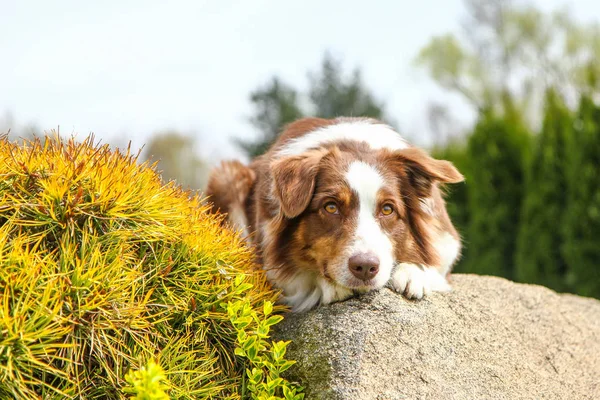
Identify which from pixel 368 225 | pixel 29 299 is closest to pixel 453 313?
pixel 368 225

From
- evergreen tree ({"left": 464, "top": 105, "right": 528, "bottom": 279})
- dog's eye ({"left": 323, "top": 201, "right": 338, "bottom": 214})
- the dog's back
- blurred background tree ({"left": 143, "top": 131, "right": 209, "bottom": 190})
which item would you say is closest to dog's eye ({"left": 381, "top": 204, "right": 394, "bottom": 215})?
dog's eye ({"left": 323, "top": 201, "right": 338, "bottom": 214})

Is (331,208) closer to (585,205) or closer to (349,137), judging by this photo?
(349,137)

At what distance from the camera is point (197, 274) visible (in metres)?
3.40

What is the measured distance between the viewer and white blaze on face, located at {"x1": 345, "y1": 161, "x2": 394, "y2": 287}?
363 cm

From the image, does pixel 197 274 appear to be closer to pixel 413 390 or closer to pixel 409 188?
pixel 413 390

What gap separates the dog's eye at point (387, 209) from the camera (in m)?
3.88

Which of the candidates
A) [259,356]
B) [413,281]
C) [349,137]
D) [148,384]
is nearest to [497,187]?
[349,137]

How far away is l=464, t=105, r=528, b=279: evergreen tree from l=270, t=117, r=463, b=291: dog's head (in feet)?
22.7

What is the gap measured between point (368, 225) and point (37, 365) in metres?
1.92

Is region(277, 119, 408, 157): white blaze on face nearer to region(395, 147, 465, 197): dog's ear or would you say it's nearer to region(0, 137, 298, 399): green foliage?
region(395, 147, 465, 197): dog's ear

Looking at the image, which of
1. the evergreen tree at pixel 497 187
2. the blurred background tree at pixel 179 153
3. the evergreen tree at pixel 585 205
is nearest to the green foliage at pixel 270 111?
the evergreen tree at pixel 497 187

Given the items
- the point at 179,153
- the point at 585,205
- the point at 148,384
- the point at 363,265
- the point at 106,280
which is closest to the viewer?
the point at 148,384

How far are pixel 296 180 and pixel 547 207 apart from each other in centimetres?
694

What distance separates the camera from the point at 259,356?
11.2 feet
